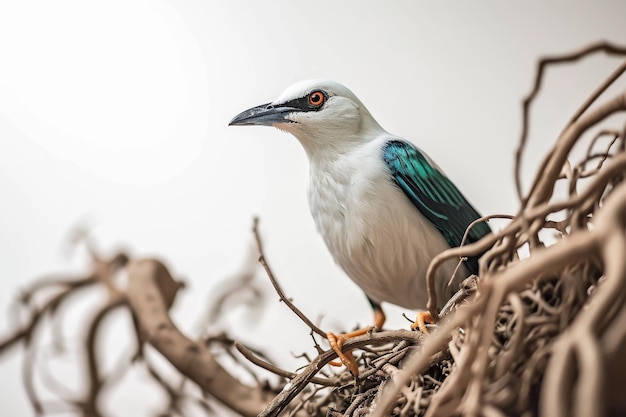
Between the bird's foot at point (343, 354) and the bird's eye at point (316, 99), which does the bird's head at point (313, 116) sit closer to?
the bird's eye at point (316, 99)

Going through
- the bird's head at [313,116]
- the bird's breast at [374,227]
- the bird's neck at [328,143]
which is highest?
the bird's head at [313,116]

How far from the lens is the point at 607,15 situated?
4.70 feet

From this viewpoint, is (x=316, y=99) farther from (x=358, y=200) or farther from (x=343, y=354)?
(x=343, y=354)

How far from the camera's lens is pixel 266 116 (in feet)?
3.14

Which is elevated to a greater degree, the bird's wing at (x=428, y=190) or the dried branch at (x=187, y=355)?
the bird's wing at (x=428, y=190)

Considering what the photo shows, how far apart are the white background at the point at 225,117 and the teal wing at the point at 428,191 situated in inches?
21.5

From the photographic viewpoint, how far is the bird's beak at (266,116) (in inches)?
37.6

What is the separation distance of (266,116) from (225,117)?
2.37 ft

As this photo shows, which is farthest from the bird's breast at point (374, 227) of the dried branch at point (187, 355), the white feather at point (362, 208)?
the dried branch at point (187, 355)

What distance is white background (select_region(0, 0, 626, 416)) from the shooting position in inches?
59.1

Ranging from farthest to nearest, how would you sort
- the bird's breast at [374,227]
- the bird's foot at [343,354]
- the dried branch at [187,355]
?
the dried branch at [187,355] → the bird's breast at [374,227] → the bird's foot at [343,354]

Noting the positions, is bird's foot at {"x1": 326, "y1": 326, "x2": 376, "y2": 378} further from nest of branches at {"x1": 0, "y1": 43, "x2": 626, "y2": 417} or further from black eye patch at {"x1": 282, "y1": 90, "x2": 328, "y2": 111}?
black eye patch at {"x1": 282, "y1": 90, "x2": 328, "y2": 111}

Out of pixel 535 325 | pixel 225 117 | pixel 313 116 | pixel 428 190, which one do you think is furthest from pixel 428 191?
pixel 225 117

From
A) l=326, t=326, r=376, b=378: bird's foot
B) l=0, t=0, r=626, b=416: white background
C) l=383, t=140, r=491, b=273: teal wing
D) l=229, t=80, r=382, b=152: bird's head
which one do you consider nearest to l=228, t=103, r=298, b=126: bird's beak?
l=229, t=80, r=382, b=152: bird's head
